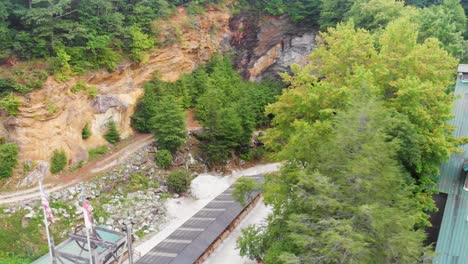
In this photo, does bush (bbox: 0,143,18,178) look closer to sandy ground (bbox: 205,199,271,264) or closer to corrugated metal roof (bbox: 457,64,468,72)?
sandy ground (bbox: 205,199,271,264)

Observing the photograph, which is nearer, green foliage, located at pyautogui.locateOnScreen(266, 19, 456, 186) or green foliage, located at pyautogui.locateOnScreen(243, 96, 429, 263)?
green foliage, located at pyautogui.locateOnScreen(243, 96, 429, 263)

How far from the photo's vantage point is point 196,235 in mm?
26516

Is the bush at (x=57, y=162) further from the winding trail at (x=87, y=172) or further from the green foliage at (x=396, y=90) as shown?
the green foliage at (x=396, y=90)

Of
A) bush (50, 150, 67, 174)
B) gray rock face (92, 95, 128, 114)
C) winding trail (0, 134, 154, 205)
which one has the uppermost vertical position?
gray rock face (92, 95, 128, 114)

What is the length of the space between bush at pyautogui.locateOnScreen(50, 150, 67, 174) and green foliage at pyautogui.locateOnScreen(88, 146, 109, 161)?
8.18ft

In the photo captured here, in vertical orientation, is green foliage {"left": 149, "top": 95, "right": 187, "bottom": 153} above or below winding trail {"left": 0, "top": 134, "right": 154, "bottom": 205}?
above

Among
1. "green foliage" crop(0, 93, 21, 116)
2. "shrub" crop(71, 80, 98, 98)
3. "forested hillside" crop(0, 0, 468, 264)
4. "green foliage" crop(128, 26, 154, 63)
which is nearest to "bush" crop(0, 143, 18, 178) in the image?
"forested hillside" crop(0, 0, 468, 264)

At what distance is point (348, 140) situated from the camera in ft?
46.1

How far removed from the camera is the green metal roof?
19.2 meters

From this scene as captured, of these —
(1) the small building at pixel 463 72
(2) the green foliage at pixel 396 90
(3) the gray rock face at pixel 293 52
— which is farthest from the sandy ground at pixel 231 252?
(3) the gray rock face at pixel 293 52

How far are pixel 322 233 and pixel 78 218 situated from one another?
2060 cm

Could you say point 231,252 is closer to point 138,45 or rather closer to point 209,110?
Answer: point 209,110

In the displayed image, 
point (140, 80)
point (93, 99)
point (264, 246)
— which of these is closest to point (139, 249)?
point (264, 246)

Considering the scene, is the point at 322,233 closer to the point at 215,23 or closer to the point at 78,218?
the point at 78,218
